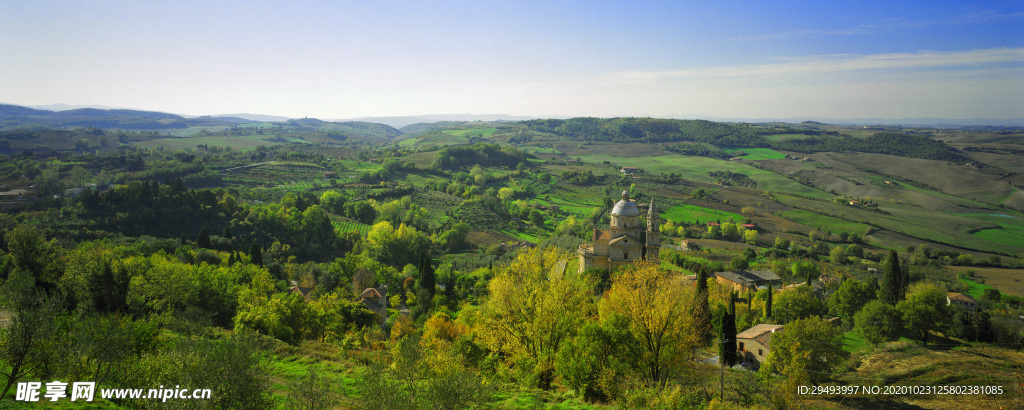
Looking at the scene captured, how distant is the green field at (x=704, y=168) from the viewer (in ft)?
429

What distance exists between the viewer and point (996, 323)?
3803 centimetres

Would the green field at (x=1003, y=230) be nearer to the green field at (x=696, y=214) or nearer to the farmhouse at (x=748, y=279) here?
the green field at (x=696, y=214)

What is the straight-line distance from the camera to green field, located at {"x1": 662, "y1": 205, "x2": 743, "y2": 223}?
9862 centimetres

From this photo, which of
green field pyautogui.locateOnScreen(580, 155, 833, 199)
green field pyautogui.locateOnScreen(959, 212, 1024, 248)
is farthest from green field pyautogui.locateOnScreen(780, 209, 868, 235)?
green field pyautogui.locateOnScreen(580, 155, 833, 199)

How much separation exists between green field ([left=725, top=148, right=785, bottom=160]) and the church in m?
143

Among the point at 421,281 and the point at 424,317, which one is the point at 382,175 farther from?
the point at 424,317

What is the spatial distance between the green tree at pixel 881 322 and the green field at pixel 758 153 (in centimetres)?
14975

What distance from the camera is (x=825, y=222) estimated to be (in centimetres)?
9562

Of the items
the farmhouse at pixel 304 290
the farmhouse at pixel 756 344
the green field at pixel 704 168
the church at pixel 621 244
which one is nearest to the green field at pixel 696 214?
the green field at pixel 704 168

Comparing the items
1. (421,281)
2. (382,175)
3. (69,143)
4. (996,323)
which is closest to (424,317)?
(421,281)

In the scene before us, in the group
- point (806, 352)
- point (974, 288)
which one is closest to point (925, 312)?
point (806, 352)

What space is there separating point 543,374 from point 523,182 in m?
115

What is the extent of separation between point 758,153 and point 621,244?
158593 millimetres

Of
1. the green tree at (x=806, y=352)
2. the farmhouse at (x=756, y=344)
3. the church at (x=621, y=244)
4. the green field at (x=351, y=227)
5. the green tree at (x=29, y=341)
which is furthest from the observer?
the green field at (x=351, y=227)
